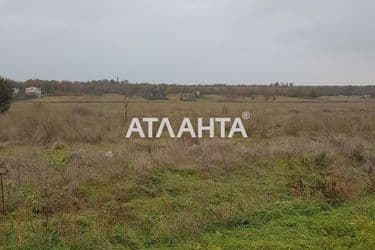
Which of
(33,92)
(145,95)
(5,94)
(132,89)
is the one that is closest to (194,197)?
(5,94)

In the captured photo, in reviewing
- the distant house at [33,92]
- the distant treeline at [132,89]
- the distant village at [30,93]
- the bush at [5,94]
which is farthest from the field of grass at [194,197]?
the distant treeline at [132,89]

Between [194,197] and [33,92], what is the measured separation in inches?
1098

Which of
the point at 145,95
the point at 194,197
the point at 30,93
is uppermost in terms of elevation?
the point at 30,93

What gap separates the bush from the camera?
65.4ft

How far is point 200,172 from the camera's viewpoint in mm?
8578

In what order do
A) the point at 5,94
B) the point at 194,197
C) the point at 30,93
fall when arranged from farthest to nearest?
the point at 30,93 < the point at 5,94 < the point at 194,197

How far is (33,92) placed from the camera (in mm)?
32250

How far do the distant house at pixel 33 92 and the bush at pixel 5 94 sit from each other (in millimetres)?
11762

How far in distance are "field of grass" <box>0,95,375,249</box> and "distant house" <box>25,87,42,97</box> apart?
20870 mm

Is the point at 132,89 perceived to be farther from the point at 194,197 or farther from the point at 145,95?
the point at 194,197

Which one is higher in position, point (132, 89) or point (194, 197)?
point (132, 89)

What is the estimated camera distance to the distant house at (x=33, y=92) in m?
32.0

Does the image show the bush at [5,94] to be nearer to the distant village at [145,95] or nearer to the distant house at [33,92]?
the distant village at [145,95]

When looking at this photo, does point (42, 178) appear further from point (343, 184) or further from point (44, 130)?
point (44, 130)
